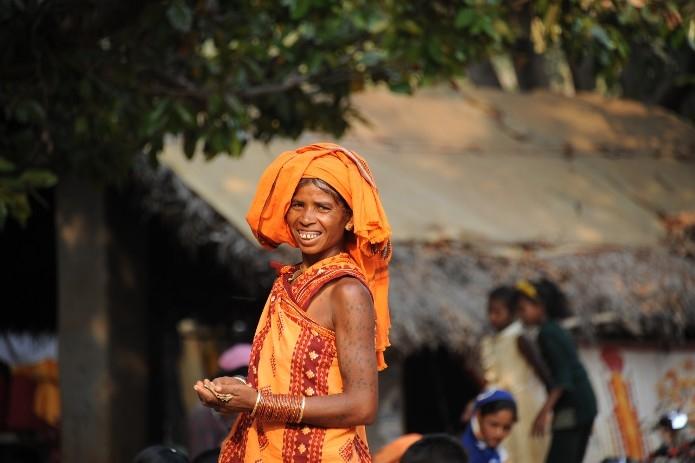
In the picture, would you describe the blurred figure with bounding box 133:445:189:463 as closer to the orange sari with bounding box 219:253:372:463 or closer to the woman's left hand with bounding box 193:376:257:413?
the orange sari with bounding box 219:253:372:463

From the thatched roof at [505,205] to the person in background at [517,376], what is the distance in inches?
35.0

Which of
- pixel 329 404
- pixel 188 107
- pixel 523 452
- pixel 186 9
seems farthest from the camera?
pixel 523 452

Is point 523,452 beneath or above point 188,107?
beneath

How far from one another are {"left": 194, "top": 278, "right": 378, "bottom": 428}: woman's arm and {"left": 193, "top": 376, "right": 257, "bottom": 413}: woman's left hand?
0.01m

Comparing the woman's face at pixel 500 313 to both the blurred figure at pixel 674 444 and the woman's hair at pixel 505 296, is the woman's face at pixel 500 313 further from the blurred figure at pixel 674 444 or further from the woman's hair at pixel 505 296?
the blurred figure at pixel 674 444

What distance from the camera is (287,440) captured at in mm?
3545

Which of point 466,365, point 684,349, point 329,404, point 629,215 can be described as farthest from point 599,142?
point 329,404

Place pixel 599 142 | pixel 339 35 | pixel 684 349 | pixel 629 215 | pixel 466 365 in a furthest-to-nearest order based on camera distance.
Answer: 1. pixel 599 142
2. pixel 629 215
3. pixel 684 349
4. pixel 466 365
5. pixel 339 35

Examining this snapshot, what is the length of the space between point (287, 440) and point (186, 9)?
A: 10.4 feet

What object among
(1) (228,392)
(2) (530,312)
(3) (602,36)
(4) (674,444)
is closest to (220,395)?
(1) (228,392)

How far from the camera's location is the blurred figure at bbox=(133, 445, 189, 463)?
15.2ft

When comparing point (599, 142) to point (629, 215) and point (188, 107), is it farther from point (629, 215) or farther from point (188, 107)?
point (188, 107)

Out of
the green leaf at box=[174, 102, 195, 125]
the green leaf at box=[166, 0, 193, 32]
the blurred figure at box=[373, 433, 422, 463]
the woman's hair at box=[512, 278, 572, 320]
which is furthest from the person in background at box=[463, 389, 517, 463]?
the green leaf at box=[166, 0, 193, 32]

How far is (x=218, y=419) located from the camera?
695 cm
